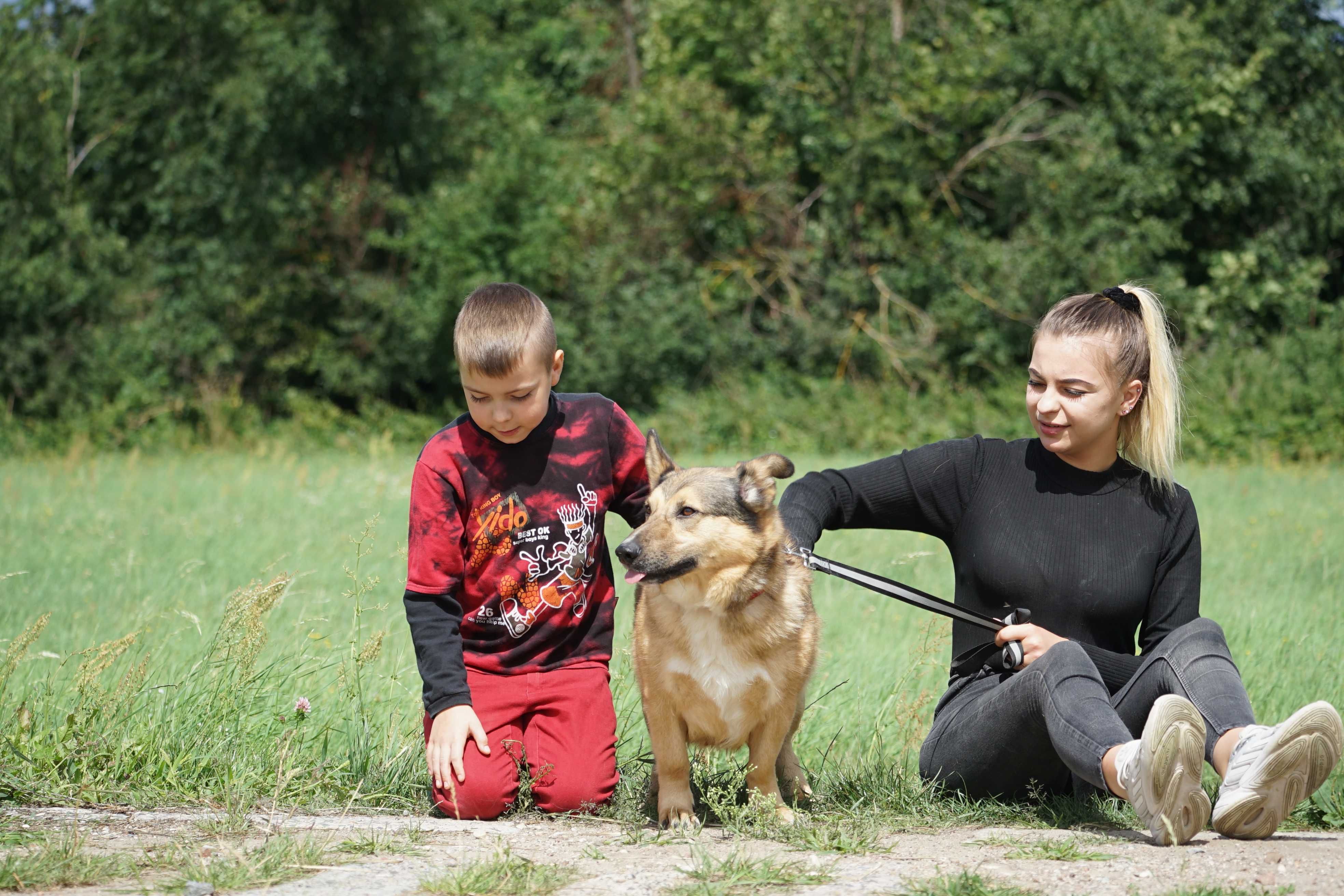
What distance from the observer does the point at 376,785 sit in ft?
13.0

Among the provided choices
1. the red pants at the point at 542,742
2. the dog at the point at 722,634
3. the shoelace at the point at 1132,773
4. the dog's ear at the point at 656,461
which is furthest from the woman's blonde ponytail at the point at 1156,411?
the red pants at the point at 542,742

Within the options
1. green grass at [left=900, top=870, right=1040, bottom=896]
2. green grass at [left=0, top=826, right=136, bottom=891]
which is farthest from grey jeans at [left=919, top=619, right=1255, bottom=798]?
green grass at [left=0, top=826, right=136, bottom=891]

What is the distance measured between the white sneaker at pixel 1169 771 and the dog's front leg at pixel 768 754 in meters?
1.02

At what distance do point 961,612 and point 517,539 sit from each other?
1.48 meters

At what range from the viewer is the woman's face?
3.78m

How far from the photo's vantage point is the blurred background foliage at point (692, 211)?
19.8 metres

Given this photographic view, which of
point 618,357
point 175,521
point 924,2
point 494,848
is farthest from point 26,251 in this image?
point 494,848

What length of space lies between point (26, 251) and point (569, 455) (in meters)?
19.4

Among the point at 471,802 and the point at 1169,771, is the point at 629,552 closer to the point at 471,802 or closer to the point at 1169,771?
the point at 471,802

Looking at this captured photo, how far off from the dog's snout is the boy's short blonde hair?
27.6 inches

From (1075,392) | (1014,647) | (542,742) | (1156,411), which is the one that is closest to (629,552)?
(542,742)

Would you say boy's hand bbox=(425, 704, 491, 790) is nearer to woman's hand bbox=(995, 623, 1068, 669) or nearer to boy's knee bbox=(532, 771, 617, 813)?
boy's knee bbox=(532, 771, 617, 813)

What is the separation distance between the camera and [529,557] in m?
4.01

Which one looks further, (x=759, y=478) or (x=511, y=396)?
(x=511, y=396)
